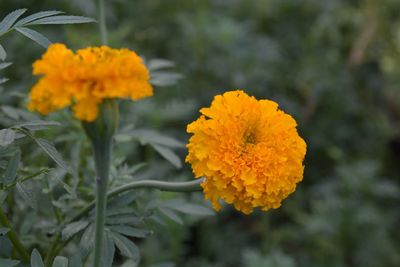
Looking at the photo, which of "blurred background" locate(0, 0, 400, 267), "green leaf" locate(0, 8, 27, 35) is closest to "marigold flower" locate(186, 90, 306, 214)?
"green leaf" locate(0, 8, 27, 35)

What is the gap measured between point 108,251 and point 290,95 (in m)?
2.11

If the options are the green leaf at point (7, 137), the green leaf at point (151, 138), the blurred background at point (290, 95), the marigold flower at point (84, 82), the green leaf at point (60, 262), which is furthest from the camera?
the blurred background at point (290, 95)

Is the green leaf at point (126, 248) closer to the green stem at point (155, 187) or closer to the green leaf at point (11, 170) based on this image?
the green stem at point (155, 187)

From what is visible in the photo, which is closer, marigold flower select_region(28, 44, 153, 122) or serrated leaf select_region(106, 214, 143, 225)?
marigold flower select_region(28, 44, 153, 122)

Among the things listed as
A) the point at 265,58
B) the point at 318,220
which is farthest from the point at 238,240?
the point at 265,58

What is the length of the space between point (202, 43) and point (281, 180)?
1.92 metres

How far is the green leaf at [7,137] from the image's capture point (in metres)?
1.05

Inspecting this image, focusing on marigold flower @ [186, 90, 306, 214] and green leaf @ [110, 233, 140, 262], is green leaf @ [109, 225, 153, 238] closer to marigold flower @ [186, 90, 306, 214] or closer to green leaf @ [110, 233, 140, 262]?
green leaf @ [110, 233, 140, 262]

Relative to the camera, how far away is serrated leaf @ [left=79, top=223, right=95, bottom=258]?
117cm

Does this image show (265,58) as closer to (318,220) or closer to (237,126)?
(318,220)

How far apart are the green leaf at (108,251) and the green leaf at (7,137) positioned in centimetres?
25

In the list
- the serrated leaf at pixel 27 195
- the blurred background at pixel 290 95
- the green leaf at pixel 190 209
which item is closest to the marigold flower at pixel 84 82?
the serrated leaf at pixel 27 195

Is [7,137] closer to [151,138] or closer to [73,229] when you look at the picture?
[73,229]

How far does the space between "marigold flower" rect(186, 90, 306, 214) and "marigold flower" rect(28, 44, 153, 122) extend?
0.19 metres
